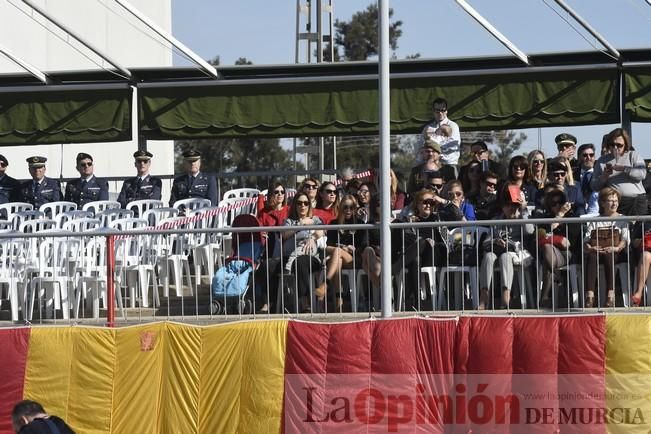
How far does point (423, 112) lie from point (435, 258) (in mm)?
3725

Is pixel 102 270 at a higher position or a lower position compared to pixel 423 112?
lower

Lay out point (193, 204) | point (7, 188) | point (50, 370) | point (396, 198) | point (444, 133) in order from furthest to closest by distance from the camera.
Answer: point (7, 188), point (193, 204), point (444, 133), point (396, 198), point (50, 370)

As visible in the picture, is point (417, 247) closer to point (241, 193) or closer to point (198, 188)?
point (198, 188)

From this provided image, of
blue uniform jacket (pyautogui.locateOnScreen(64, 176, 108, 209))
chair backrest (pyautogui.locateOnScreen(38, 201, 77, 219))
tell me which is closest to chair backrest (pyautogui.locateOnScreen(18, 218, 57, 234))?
chair backrest (pyautogui.locateOnScreen(38, 201, 77, 219))

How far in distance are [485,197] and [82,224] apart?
4735 millimetres

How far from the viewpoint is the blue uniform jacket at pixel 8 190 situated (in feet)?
A: 60.1

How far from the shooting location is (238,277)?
1481cm

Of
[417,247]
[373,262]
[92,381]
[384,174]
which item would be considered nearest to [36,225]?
[92,381]

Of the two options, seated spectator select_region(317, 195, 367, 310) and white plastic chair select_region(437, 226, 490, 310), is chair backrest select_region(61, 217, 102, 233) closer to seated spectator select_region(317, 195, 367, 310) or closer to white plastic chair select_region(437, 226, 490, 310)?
seated spectator select_region(317, 195, 367, 310)

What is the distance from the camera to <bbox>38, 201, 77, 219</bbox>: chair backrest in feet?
57.9

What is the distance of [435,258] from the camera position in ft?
47.7

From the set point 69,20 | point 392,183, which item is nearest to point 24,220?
point 392,183

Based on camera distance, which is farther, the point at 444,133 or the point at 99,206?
the point at 99,206

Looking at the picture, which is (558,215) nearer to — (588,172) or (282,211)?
(588,172)
